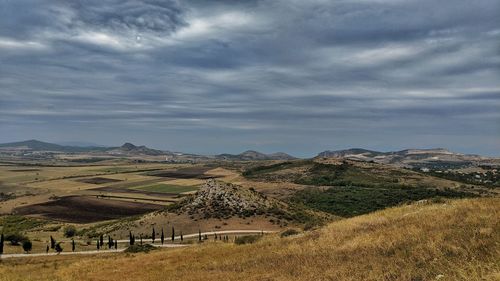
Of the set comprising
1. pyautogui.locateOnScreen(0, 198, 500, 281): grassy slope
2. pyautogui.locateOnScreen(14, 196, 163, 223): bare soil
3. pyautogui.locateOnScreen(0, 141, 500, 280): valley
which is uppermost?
pyautogui.locateOnScreen(0, 198, 500, 281): grassy slope

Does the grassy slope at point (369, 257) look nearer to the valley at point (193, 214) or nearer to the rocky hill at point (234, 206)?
the valley at point (193, 214)

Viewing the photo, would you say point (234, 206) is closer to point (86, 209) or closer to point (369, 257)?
point (86, 209)

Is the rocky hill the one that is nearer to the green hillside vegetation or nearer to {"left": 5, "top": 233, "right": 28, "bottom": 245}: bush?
{"left": 5, "top": 233, "right": 28, "bottom": 245}: bush

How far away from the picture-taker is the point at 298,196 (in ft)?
→ 554

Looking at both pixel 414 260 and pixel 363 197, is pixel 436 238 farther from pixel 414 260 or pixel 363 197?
pixel 363 197

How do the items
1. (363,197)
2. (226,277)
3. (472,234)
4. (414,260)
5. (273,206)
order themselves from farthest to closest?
(363,197) → (273,206) → (226,277) → (472,234) → (414,260)

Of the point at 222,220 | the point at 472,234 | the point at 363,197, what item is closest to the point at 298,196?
the point at 363,197

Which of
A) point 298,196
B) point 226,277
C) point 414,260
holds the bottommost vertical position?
point 298,196

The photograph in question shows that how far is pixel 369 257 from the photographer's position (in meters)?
21.9

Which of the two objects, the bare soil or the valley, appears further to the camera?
the bare soil

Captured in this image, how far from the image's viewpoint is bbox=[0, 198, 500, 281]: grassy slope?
56.6ft

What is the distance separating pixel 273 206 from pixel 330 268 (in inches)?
3417

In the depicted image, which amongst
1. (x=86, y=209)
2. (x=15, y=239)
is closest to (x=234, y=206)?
(x=15, y=239)

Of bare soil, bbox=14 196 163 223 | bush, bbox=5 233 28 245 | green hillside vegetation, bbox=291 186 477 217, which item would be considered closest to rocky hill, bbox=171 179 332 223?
bare soil, bbox=14 196 163 223
